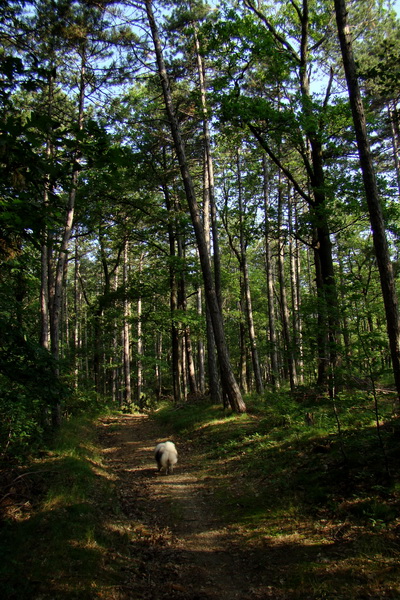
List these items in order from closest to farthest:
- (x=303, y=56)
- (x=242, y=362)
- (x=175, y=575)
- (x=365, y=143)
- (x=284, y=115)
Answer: (x=175, y=575) < (x=365, y=143) < (x=284, y=115) < (x=303, y=56) < (x=242, y=362)

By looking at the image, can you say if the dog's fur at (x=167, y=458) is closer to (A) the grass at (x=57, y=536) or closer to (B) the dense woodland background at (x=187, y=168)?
(A) the grass at (x=57, y=536)

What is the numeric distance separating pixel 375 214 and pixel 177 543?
232 inches

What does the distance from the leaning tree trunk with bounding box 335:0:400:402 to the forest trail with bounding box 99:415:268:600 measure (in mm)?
3446

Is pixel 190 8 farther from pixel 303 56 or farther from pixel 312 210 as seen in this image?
pixel 312 210

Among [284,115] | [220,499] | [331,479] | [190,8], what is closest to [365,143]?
[284,115]

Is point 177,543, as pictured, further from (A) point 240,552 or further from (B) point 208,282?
(B) point 208,282

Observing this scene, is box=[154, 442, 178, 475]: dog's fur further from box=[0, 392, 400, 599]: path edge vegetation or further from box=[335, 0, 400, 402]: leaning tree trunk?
box=[335, 0, 400, 402]: leaning tree trunk

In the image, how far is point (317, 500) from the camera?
5.22 m

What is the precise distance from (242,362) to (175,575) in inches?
641

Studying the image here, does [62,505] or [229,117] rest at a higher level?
[229,117]

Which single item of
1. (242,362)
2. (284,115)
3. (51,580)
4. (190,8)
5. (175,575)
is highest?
(190,8)

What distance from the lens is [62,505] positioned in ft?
17.4

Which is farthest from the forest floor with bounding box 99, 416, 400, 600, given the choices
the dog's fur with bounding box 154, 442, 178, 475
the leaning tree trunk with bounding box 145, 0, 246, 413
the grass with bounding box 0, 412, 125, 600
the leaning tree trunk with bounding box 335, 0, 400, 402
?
the leaning tree trunk with bounding box 145, 0, 246, 413

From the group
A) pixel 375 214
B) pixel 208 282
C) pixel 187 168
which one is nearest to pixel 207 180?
pixel 187 168
